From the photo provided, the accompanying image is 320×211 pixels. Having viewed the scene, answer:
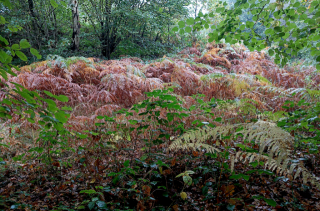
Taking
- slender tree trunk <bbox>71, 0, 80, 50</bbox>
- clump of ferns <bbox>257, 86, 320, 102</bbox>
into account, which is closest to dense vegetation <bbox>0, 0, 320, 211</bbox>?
clump of ferns <bbox>257, 86, 320, 102</bbox>

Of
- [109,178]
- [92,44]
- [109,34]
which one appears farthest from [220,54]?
[109,178]

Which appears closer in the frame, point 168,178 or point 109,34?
point 168,178

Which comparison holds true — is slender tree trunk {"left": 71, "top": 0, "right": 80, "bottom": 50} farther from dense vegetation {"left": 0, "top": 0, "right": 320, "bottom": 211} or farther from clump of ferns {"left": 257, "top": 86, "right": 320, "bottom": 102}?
clump of ferns {"left": 257, "top": 86, "right": 320, "bottom": 102}

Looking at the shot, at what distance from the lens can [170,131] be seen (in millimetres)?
2760

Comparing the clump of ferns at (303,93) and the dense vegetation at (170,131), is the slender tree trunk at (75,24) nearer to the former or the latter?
the dense vegetation at (170,131)

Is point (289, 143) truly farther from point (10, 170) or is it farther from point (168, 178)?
point (10, 170)

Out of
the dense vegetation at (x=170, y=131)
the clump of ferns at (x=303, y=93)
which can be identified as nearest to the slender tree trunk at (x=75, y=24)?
the dense vegetation at (x=170, y=131)

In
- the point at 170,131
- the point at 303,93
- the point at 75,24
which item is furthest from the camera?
the point at 75,24

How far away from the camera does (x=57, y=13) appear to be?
9297 mm

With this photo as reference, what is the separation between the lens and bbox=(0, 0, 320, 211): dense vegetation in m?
1.41

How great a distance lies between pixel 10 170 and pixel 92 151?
871 millimetres

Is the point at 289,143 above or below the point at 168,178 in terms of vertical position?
above

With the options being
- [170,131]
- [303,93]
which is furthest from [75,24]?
[303,93]

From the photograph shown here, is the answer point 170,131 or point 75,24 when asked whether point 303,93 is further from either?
point 75,24
